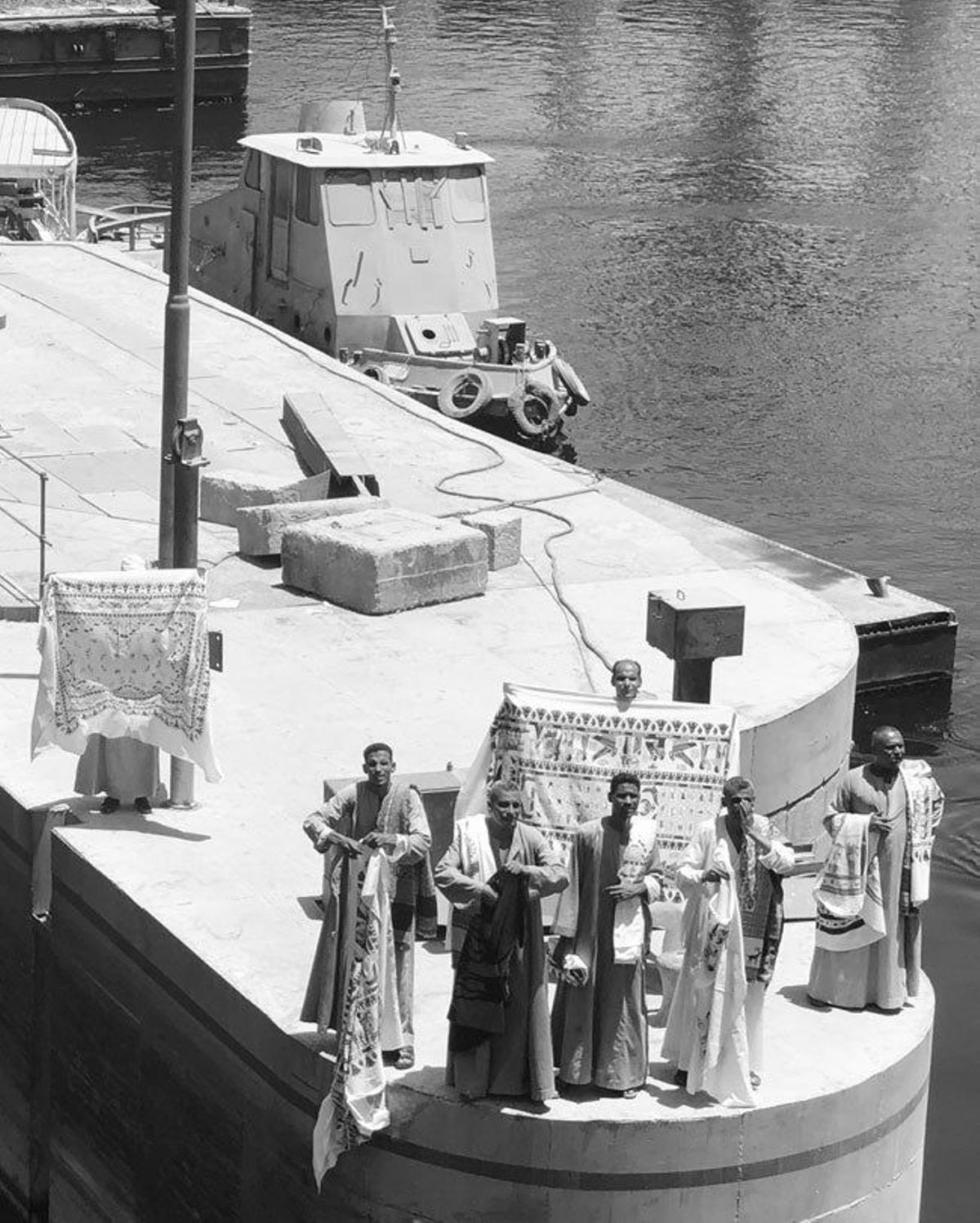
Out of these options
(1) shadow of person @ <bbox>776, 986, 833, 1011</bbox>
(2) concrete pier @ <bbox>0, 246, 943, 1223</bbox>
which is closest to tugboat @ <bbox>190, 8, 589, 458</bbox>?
(2) concrete pier @ <bbox>0, 246, 943, 1223</bbox>

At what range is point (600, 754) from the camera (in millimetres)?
10930

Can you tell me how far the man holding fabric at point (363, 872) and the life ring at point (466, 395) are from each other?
18.4 meters

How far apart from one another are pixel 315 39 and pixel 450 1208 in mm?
59567

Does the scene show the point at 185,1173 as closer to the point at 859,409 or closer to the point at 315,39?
the point at 859,409

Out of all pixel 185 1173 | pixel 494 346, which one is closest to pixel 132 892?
pixel 185 1173

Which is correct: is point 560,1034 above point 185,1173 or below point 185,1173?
above

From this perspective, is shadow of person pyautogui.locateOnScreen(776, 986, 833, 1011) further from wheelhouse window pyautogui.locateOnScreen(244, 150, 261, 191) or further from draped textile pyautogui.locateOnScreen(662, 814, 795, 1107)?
wheelhouse window pyautogui.locateOnScreen(244, 150, 261, 191)

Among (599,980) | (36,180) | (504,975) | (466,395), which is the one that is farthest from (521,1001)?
(36,180)

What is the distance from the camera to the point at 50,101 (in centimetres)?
5975

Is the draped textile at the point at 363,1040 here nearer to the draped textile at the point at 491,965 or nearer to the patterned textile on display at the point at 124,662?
the draped textile at the point at 491,965

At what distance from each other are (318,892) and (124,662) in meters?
1.71

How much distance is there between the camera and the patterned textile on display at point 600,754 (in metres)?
10.8

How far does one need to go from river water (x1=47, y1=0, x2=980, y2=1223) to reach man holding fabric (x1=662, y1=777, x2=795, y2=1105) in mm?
3588

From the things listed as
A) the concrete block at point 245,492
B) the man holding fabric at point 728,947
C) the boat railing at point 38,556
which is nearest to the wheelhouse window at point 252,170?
the concrete block at point 245,492
